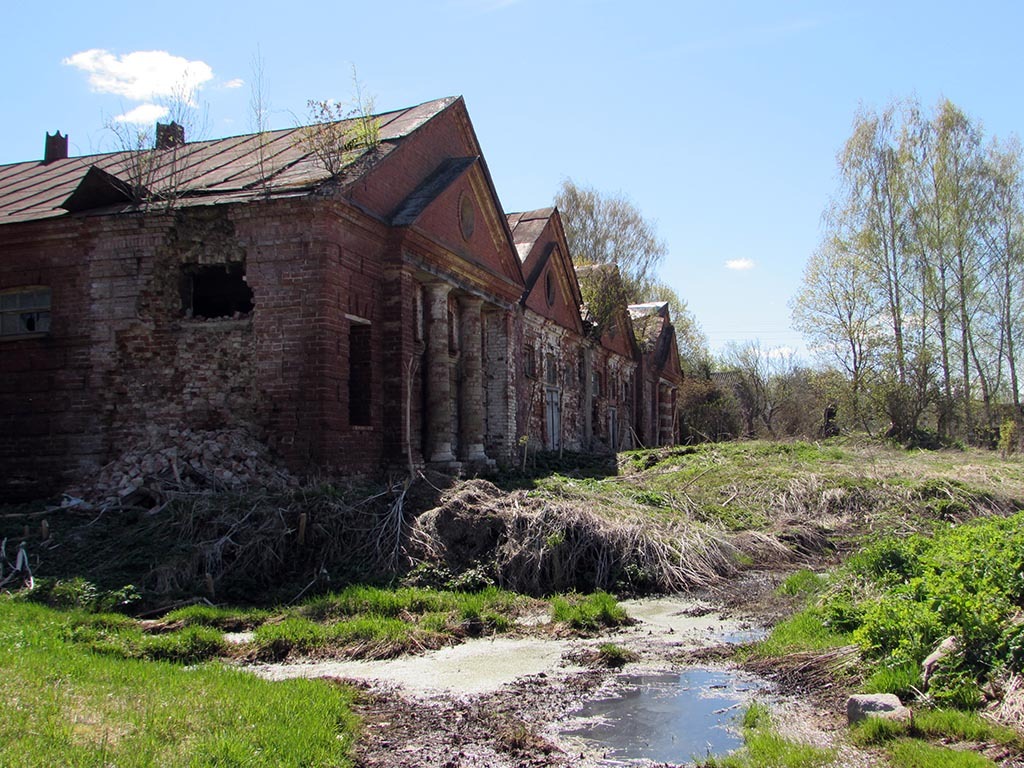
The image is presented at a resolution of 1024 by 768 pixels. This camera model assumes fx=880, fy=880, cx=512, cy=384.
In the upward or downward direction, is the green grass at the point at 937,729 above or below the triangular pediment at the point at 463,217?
below

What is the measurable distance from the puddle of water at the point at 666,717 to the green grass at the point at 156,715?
1.68 meters

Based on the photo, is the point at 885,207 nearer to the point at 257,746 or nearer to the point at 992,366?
the point at 992,366

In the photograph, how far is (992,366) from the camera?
36.9m

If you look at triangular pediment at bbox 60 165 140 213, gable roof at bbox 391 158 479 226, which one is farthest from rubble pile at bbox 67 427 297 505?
gable roof at bbox 391 158 479 226

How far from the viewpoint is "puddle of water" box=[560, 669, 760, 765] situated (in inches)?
216

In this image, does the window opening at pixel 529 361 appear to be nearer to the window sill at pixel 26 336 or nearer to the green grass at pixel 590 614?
the window sill at pixel 26 336

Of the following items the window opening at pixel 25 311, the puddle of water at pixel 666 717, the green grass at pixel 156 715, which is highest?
the window opening at pixel 25 311

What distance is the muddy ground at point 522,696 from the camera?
5.41 meters

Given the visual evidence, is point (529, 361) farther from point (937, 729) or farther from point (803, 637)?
point (937, 729)

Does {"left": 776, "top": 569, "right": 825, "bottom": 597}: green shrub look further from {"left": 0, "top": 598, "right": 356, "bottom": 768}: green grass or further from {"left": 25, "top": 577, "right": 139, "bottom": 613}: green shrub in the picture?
{"left": 25, "top": 577, "right": 139, "bottom": 613}: green shrub

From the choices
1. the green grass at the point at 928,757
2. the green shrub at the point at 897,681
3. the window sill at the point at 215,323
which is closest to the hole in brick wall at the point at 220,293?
the window sill at the point at 215,323

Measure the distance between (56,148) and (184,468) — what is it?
14360mm

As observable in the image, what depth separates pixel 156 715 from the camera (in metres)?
A: 5.29

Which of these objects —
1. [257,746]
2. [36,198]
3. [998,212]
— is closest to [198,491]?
[257,746]
